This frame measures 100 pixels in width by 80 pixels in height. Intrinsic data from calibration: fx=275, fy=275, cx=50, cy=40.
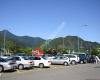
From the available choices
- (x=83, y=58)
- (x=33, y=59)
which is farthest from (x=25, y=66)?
(x=83, y=58)

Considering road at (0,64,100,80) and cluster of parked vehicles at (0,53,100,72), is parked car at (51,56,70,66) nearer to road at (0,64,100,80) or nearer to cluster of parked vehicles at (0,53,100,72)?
cluster of parked vehicles at (0,53,100,72)

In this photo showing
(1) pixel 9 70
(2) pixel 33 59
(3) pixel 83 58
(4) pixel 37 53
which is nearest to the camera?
(1) pixel 9 70

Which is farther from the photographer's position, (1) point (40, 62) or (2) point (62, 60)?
(2) point (62, 60)

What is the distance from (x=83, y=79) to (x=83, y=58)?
36.0 m

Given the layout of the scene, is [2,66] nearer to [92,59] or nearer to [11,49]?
[92,59]

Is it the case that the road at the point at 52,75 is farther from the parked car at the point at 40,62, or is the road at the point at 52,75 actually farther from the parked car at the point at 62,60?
the parked car at the point at 62,60

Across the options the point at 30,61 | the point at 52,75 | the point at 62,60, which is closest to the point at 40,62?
the point at 30,61

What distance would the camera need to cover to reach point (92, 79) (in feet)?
65.4

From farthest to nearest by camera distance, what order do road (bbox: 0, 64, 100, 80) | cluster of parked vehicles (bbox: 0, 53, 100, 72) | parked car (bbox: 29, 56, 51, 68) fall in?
parked car (bbox: 29, 56, 51, 68)
cluster of parked vehicles (bbox: 0, 53, 100, 72)
road (bbox: 0, 64, 100, 80)

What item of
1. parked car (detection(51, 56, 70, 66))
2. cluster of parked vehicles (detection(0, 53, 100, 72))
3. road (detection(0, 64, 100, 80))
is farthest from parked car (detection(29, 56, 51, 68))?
parked car (detection(51, 56, 70, 66))

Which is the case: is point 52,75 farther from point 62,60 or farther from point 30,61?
point 62,60

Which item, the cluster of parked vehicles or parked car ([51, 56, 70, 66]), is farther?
parked car ([51, 56, 70, 66])

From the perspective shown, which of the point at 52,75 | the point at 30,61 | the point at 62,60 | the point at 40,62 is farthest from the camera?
the point at 62,60

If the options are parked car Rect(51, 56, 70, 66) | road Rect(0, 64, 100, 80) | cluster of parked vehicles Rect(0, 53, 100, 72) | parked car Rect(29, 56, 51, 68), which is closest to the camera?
road Rect(0, 64, 100, 80)
